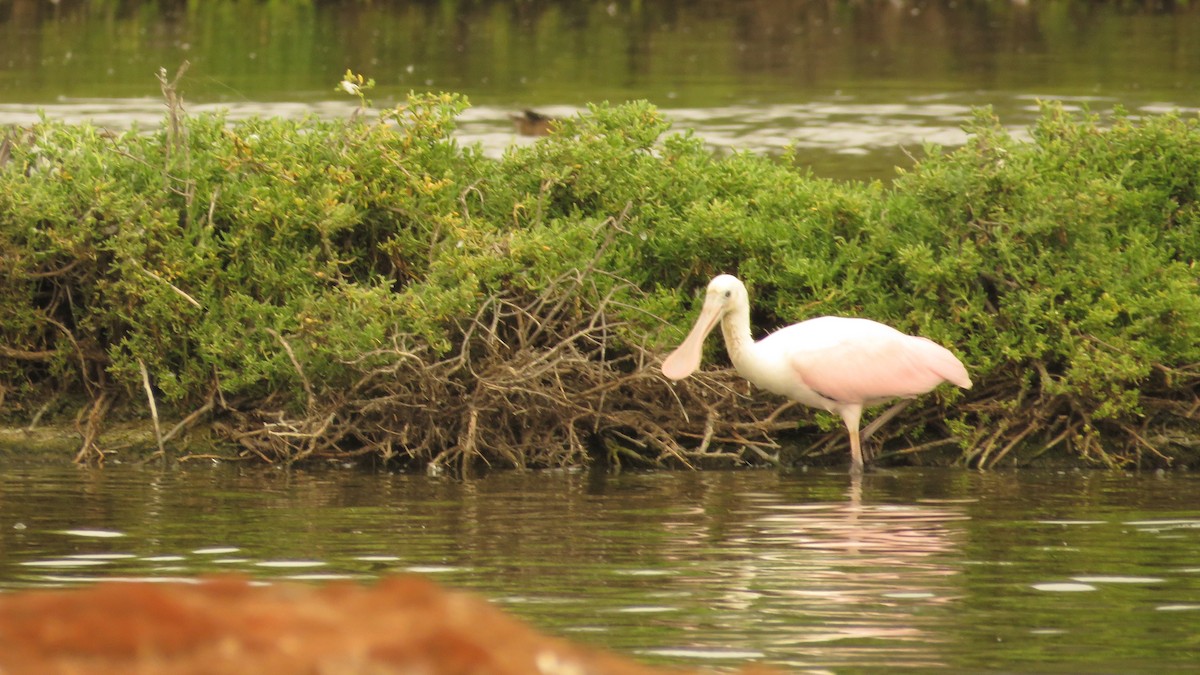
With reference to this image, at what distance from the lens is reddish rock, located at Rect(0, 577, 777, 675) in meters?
3.03

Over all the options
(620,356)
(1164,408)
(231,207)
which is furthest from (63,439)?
(1164,408)

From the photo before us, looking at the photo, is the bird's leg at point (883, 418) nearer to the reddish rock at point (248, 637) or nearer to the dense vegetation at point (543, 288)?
the dense vegetation at point (543, 288)

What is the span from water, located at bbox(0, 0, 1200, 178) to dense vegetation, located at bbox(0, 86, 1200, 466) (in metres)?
9.66

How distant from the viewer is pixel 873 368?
10.9 m

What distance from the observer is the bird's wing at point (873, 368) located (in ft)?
35.5

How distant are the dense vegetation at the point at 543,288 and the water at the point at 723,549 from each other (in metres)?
0.35

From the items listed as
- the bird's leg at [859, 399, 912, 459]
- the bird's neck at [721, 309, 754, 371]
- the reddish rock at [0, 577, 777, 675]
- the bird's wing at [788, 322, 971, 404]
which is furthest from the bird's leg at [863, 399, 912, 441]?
the reddish rock at [0, 577, 777, 675]

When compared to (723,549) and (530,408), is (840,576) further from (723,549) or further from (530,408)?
(530,408)

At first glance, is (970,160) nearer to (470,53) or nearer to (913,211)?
(913,211)

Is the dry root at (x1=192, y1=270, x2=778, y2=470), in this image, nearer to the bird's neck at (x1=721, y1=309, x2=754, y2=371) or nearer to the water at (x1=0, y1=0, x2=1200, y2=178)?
the bird's neck at (x1=721, y1=309, x2=754, y2=371)

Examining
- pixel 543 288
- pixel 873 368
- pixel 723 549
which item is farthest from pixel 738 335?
pixel 723 549

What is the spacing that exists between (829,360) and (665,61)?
82.5 feet

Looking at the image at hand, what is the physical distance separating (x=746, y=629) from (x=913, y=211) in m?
5.49

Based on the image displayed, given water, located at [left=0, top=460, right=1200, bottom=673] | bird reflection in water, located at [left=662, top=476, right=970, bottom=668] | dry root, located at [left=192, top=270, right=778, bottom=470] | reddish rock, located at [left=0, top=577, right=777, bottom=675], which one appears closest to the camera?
reddish rock, located at [left=0, top=577, right=777, bottom=675]
